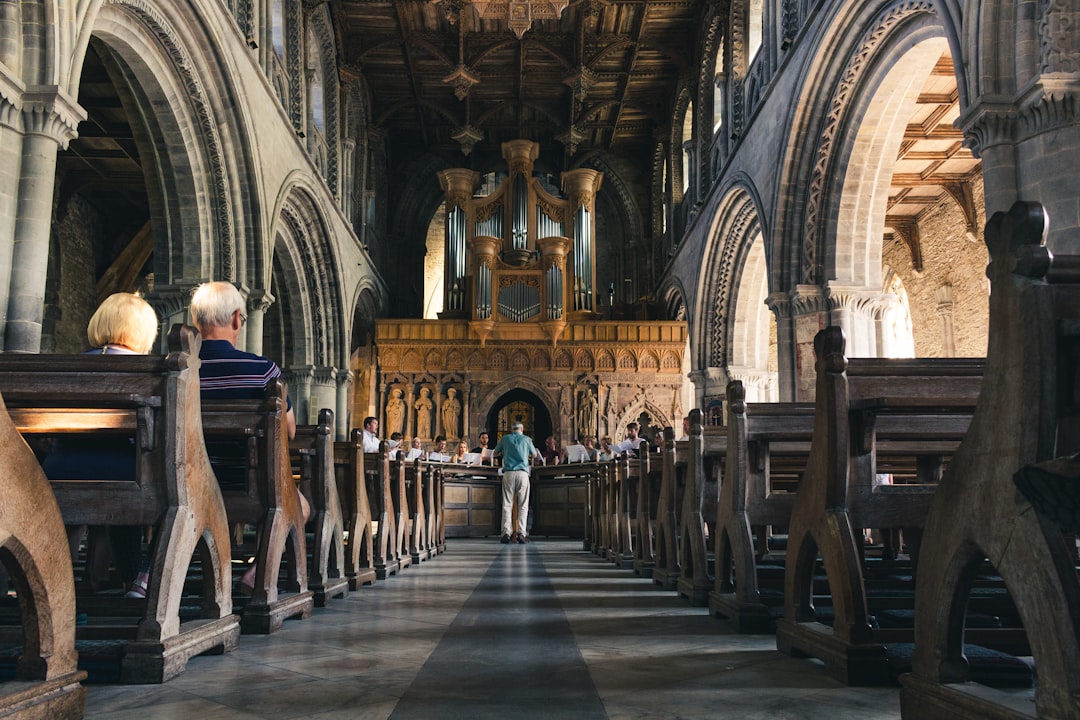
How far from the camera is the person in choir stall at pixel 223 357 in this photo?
3.77m

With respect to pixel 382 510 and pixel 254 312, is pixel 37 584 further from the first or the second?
pixel 254 312

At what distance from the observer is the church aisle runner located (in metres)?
2.28

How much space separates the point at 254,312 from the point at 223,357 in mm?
7859

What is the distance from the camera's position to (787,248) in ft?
36.7

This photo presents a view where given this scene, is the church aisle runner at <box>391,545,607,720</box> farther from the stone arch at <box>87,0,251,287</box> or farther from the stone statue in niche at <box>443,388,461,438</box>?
the stone statue in niche at <box>443,388,461,438</box>

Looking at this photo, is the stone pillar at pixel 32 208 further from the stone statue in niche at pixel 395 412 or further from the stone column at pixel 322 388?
the stone statue in niche at pixel 395 412

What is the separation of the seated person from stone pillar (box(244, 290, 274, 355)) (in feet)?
25.2

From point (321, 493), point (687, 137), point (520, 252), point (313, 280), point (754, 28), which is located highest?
point (687, 137)

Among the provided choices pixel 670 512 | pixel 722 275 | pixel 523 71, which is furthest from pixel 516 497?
pixel 523 71

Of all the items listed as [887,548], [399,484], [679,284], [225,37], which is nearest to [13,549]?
[887,548]

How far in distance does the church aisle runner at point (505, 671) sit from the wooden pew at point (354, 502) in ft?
4.06

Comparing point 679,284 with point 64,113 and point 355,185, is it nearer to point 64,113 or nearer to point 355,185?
point 355,185

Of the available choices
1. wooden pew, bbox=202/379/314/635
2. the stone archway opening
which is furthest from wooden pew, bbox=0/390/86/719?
the stone archway opening

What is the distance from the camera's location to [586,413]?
18.3 m
